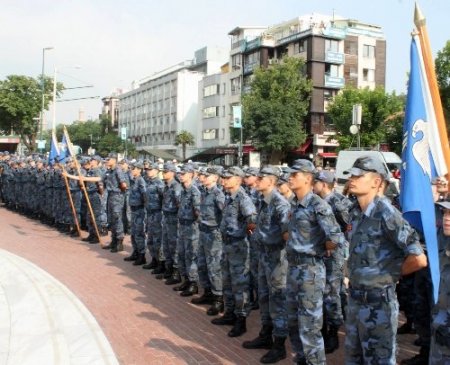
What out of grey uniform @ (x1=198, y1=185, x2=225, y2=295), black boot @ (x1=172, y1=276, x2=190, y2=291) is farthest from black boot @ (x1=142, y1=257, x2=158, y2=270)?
grey uniform @ (x1=198, y1=185, x2=225, y2=295)

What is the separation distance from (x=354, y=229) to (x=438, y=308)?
0.83m

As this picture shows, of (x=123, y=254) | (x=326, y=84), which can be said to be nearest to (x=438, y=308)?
(x=123, y=254)

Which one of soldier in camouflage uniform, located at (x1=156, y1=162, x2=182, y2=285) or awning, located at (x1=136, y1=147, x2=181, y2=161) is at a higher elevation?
awning, located at (x1=136, y1=147, x2=181, y2=161)

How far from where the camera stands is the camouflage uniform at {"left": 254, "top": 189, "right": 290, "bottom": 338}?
5.70m

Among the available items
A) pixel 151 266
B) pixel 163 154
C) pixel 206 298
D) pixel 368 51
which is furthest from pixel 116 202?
pixel 163 154

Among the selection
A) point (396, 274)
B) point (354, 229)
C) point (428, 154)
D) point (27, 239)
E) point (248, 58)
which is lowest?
point (27, 239)

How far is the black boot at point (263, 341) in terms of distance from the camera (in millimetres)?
6008

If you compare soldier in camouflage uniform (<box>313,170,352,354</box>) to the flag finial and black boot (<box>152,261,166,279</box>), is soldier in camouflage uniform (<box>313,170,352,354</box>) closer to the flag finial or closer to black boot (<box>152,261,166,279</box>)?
the flag finial

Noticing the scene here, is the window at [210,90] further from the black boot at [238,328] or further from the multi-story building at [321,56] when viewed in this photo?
the black boot at [238,328]

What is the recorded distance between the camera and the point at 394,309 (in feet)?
13.3

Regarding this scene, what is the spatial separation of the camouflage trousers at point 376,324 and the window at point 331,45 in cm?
4405

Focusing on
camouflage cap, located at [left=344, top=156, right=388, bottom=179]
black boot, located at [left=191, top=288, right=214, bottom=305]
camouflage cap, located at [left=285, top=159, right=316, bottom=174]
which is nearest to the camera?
camouflage cap, located at [left=344, top=156, right=388, bottom=179]

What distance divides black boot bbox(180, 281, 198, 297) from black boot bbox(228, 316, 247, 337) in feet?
6.23

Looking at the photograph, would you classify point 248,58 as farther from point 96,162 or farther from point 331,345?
point 331,345
